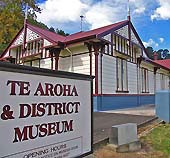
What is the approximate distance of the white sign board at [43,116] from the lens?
1.87m

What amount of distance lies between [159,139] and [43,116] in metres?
4.41

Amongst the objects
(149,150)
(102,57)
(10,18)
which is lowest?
(149,150)

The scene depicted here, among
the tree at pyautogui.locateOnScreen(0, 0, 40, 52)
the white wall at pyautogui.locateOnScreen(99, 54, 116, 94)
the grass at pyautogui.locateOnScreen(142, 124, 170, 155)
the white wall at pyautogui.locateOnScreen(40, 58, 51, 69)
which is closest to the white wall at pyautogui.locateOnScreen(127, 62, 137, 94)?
the white wall at pyautogui.locateOnScreen(99, 54, 116, 94)

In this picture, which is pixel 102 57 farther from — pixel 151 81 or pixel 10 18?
pixel 10 18

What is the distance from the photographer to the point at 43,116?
221cm

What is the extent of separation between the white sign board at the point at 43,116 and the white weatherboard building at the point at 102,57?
8565 mm

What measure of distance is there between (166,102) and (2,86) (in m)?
7.60

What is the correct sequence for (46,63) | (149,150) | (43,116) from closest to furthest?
1. (43,116)
2. (149,150)
3. (46,63)

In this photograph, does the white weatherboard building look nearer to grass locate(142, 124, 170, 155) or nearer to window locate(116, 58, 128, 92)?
window locate(116, 58, 128, 92)

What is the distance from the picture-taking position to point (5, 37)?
80.8 feet

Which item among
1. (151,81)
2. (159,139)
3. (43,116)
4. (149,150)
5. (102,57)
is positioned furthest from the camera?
(151,81)

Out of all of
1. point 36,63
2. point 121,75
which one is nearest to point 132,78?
point 121,75

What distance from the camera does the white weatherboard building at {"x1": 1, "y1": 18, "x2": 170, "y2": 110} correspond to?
11.7m

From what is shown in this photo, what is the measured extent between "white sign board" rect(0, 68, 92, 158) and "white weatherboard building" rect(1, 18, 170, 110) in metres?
8.57
